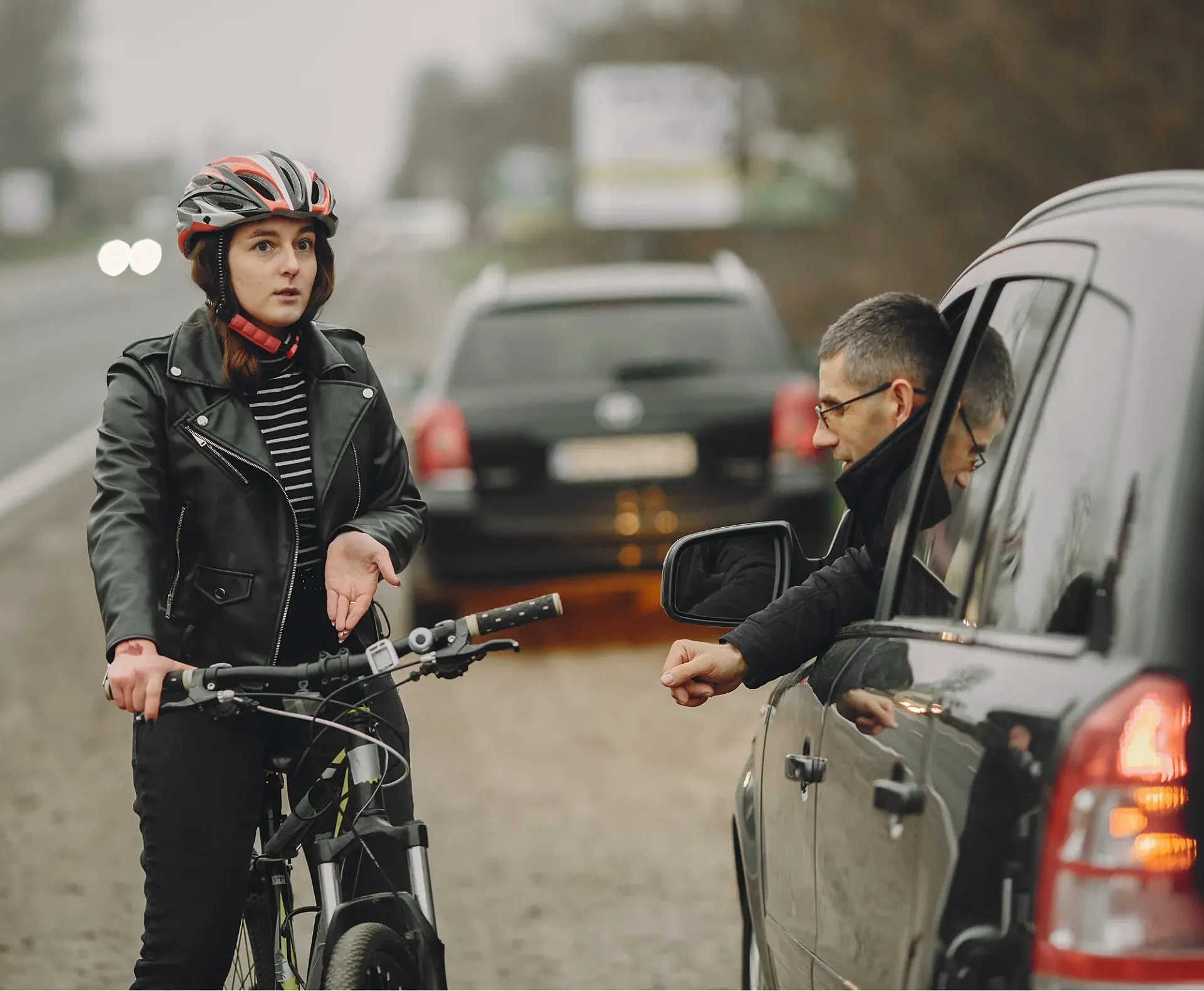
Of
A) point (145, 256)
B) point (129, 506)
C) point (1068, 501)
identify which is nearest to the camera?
point (1068, 501)

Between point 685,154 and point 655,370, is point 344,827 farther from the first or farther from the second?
point 685,154

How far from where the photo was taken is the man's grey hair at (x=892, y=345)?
320 cm

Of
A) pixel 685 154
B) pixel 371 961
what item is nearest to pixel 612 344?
pixel 371 961

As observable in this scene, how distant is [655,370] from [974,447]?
24.1 ft

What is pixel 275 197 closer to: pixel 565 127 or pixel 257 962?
pixel 257 962

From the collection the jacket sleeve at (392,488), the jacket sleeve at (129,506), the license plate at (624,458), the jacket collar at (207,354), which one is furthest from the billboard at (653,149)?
the jacket sleeve at (129,506)

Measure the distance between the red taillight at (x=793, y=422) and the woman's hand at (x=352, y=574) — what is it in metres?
6.61

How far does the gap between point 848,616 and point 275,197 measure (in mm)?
1235

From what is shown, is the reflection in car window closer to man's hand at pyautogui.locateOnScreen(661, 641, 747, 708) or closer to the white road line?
man's hand at pyautogui.locateOnScreen(661, 641, 747, 708)

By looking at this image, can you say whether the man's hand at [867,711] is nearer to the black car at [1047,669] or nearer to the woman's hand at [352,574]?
the black car at [1047,669]

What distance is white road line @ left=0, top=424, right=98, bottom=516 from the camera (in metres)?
18.4

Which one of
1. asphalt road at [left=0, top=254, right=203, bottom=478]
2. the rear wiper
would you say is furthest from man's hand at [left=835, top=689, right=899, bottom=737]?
the rear wiper

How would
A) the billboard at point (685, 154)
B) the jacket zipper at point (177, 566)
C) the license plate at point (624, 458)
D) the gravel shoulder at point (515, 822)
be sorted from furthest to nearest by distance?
the billboard at point (685, 154), the license plate at point (624, 458), the gravel shoulder at point (515, 822), the jacket zipper at point (177, 566)

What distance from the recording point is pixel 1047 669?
231 cm
